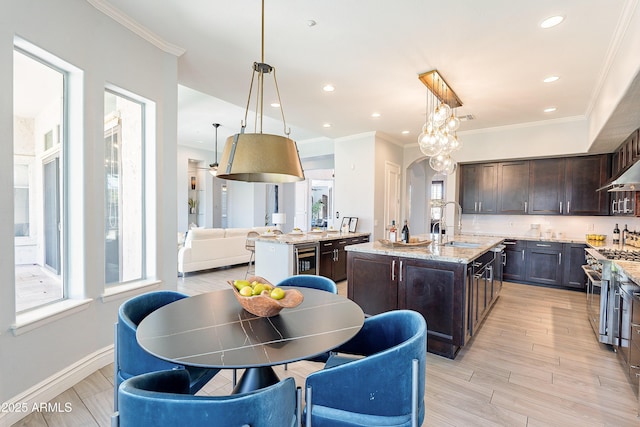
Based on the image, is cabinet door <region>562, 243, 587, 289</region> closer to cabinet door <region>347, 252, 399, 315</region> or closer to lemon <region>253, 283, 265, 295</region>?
cabinet door <region>347, 252, 399, 315</region>

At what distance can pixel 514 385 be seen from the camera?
7.76 ft

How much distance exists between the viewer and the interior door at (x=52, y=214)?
2404 millimetres

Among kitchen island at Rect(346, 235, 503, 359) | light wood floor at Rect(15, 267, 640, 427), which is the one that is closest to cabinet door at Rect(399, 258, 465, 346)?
kitchen island at Rect(346, 235, 503, 359)

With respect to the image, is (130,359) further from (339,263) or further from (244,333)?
(339,263)

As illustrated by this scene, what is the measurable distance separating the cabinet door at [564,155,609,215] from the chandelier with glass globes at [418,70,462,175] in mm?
2987

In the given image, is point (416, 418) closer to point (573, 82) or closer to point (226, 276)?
point (573, 82)

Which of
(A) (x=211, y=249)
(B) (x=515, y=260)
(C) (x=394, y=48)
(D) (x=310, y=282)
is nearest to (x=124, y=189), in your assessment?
(D) (x=310, y=282)

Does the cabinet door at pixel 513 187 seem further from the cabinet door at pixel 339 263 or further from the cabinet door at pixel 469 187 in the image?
the cabinet door at pixel 339 263

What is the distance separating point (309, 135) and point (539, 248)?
549 centimetres

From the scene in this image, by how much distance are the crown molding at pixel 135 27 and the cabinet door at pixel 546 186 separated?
6.19 meters

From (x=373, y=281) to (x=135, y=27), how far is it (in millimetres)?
3407

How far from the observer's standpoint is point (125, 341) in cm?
163

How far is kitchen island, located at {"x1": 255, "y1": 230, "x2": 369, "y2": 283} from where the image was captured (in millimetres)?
4633

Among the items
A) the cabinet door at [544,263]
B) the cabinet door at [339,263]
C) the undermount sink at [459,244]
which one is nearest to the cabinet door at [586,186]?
the cabinet door at [544,263]
